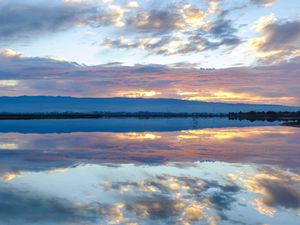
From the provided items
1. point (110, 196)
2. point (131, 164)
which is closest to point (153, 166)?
point (131, 164)

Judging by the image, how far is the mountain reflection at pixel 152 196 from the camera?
9430mm

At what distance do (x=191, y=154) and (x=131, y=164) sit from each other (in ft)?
16.7

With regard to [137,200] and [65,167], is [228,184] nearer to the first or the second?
[137,200]

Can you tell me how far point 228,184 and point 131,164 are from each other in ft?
18.9

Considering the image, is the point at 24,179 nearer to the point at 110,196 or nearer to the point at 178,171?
the point at 110,196

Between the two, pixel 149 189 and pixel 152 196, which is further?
pixel 149 189

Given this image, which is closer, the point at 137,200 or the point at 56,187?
the point at 137,200

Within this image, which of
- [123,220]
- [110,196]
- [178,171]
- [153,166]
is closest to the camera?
[123,220]

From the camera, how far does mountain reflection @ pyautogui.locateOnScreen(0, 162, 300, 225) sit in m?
9.43

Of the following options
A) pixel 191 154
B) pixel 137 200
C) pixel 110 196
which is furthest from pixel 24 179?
pixel 191 154

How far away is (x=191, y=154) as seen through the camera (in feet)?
73.2

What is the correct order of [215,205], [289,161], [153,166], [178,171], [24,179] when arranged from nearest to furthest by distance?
[215,205] < [24,179] < [178,171] < [153,166] < [289,161]

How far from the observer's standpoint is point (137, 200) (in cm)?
1105

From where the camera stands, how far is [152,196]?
11547 mm
